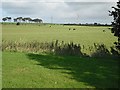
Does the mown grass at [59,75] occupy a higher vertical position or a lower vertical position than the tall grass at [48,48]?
lower

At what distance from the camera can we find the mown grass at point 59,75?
12227mm

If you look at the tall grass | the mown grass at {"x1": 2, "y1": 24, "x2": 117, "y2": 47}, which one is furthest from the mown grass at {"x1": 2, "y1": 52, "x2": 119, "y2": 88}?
the mown grass at {"x1": 2, "y1": 24, "x2": 117, "y2": 47}

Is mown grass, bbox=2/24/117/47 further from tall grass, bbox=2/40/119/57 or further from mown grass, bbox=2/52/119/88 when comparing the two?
mown grass, bbox=2/52/119/88

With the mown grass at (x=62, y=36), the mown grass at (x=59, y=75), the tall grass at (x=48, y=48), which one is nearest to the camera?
the mown grass at (x=59, y=75)

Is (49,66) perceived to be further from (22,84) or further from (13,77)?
(22,84)

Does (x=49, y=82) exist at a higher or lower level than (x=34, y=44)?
lower

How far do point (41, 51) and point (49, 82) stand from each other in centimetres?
1257

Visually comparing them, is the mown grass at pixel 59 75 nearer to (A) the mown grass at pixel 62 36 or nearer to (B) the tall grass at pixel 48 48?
(B) the tall grass at pixel 48 48

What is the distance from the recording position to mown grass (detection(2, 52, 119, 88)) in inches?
481

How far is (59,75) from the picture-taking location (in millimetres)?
14203

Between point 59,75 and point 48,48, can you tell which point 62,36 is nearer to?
point 48,48

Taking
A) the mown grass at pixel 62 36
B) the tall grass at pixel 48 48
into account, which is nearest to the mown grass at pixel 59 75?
the tall grass at pixel 48 48

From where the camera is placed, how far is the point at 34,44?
2569cm

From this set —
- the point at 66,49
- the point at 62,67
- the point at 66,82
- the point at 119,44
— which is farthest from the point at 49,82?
A: the point at 66,49
